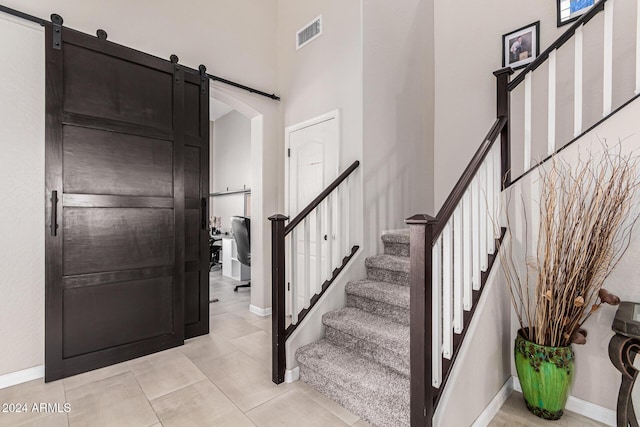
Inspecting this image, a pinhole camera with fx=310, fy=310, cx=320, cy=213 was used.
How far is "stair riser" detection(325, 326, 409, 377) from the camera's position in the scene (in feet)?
6.53

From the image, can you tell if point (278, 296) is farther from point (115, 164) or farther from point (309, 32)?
point (309, 32)

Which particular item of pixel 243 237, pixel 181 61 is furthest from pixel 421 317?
pixel 243 237

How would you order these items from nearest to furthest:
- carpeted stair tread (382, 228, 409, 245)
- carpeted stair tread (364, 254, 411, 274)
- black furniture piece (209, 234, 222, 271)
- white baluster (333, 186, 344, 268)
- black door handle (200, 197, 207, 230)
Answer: carpeted stair tread (364, 254, 411, 274)
white baluster (333, 186, 344, 268)
carpeted stair tread (382, 228, 409, 245)
black door handle (200, 197, 207, 230)
black furniture piece (209, 234, 222, 271)

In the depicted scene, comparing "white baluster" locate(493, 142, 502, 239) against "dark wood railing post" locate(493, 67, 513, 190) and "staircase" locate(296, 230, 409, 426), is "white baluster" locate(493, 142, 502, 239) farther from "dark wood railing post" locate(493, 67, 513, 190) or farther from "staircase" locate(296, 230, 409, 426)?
"staircase" locate(296, 230, 409, 426)

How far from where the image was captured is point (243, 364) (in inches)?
104

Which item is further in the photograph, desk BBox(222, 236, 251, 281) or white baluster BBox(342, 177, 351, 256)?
desk BBox(222, 236, 251, 281)

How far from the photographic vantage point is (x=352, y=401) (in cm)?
200

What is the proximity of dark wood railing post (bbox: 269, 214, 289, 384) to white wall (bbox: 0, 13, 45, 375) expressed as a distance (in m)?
1.89

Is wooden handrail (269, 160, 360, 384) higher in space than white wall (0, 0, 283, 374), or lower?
lower

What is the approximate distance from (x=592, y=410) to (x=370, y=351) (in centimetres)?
144

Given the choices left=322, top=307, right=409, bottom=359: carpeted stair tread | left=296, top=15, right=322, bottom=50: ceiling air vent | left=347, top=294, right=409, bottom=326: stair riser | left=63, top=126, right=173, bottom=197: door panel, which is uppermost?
left=296, top=15, right=322, bottom=50: ceiling air vent

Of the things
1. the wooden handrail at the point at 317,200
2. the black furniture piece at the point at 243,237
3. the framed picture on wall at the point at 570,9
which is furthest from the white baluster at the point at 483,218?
the black furniture piece at the point at 243,237

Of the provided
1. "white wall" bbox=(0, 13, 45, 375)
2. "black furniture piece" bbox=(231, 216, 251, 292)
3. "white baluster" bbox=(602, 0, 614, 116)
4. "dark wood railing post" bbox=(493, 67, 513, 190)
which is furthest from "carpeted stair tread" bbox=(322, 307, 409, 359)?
"black furniture piece" bbox=(231, 216, 251, 292)

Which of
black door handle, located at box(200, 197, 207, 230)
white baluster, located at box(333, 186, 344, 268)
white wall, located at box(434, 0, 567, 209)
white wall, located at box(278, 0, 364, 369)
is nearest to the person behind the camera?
white wall, located at box(278, 0, 364, 369)
